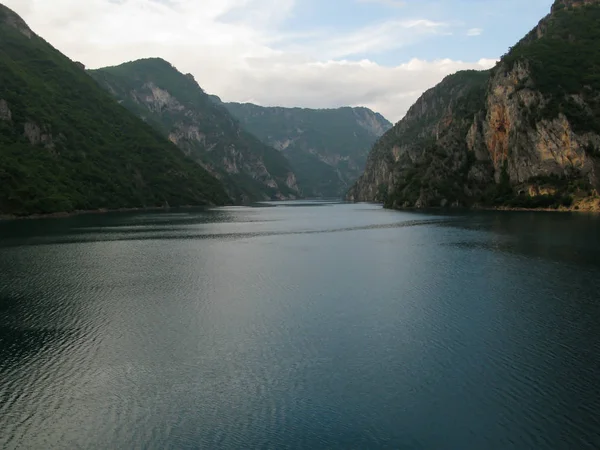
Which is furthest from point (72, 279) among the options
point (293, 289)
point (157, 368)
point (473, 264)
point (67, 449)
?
point (473, 264)

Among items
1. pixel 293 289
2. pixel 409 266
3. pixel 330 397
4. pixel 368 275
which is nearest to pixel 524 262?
pixel 409 266

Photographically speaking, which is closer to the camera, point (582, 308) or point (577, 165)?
point (582, 308)

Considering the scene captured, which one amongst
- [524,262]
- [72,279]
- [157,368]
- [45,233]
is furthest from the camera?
[45,233]

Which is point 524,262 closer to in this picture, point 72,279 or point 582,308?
point 582,308

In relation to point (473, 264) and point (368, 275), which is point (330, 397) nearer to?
point (368, 275)

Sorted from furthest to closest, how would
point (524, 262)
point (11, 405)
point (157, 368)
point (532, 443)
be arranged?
point (524, 262) < point (157, 368) < point (11, 405) < point (532, 443)

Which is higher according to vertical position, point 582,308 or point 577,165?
point 577,165
